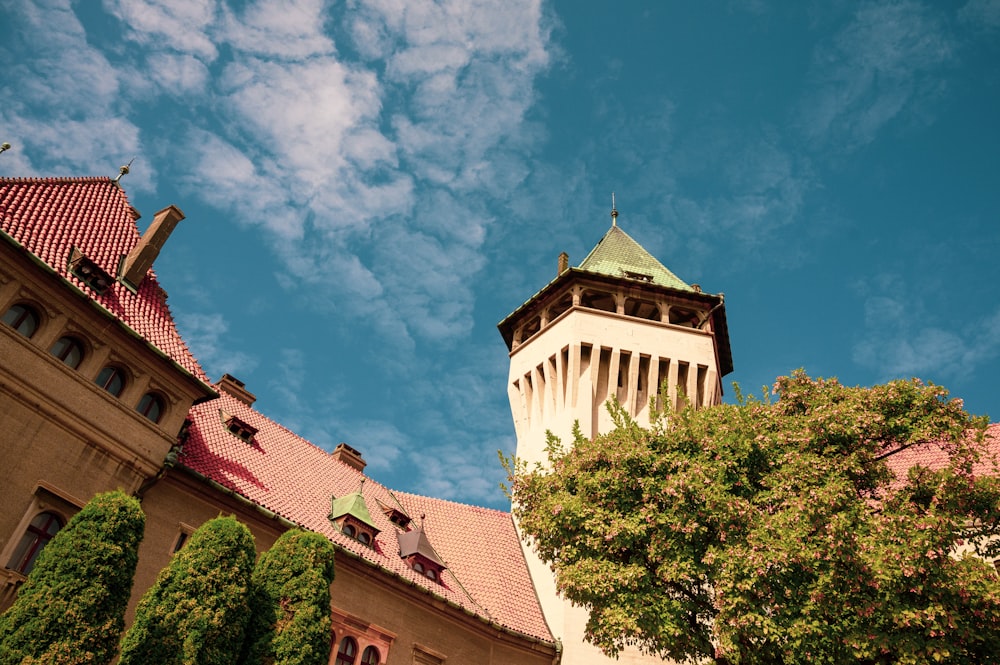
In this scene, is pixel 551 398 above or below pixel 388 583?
above

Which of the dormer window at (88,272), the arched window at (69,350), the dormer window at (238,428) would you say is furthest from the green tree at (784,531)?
the dormer window at (88,272)

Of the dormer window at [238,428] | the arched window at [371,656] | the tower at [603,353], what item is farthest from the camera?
the tower at [603,353]

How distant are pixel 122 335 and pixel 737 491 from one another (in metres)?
14.7

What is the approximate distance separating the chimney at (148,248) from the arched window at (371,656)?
1154 cm

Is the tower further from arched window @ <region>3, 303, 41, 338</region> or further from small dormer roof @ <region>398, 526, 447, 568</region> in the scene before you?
arched window @ <region>3, 303, 41, 338</region>

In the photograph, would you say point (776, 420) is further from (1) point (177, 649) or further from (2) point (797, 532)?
(1) point (177, 649)

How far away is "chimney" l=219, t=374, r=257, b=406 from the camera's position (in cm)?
2767

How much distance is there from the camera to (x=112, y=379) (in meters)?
16.5

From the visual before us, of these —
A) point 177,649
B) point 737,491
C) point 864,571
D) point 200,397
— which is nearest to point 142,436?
point 200,397

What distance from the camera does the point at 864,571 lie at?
13.4 metres

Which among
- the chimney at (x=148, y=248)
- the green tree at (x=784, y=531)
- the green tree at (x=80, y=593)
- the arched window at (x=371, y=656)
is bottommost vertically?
the green tree at (x=80, y=593)

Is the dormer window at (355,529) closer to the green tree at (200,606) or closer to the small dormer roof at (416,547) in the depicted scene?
the small dormer roof at (416,547)

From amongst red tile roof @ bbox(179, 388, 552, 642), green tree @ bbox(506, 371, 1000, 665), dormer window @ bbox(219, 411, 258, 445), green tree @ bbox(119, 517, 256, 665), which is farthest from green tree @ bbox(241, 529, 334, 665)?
dormer window @ bbox(219, 411, 258, 445)

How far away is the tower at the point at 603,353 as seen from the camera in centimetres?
2767
